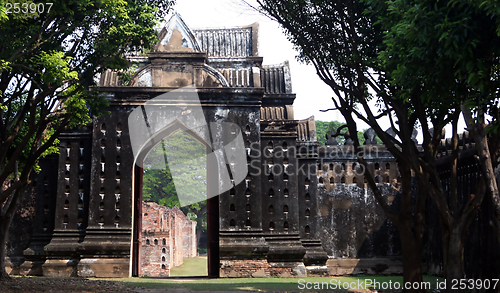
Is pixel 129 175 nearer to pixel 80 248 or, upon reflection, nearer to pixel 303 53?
pixel 80 248

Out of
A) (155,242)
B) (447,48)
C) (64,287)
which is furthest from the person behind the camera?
(155,242)

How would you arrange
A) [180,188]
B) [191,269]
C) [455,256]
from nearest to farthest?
[455,256] → [191,269] → [180,188]

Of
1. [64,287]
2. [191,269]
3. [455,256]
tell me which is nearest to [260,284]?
[64,287]

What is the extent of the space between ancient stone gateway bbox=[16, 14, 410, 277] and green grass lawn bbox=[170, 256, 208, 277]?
11.7m

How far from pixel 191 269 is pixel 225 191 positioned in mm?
15578

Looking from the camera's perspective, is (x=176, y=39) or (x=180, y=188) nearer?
(x=176, y=39)

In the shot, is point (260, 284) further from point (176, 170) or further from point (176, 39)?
point (176, 170)

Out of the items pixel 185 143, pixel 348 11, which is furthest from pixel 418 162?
pixel 185 143

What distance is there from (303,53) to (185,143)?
777 inches

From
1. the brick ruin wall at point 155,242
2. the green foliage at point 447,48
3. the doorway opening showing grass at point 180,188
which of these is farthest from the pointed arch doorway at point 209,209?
the doorway opening showing grass at point 180,188

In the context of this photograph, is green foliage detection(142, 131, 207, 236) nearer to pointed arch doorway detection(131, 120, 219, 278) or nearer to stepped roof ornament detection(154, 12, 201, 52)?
stepped roof ornament detection(154, 12, 201, 52)

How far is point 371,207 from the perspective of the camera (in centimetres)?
1309

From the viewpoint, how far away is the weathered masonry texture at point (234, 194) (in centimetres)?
1161

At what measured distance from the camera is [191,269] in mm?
26500
